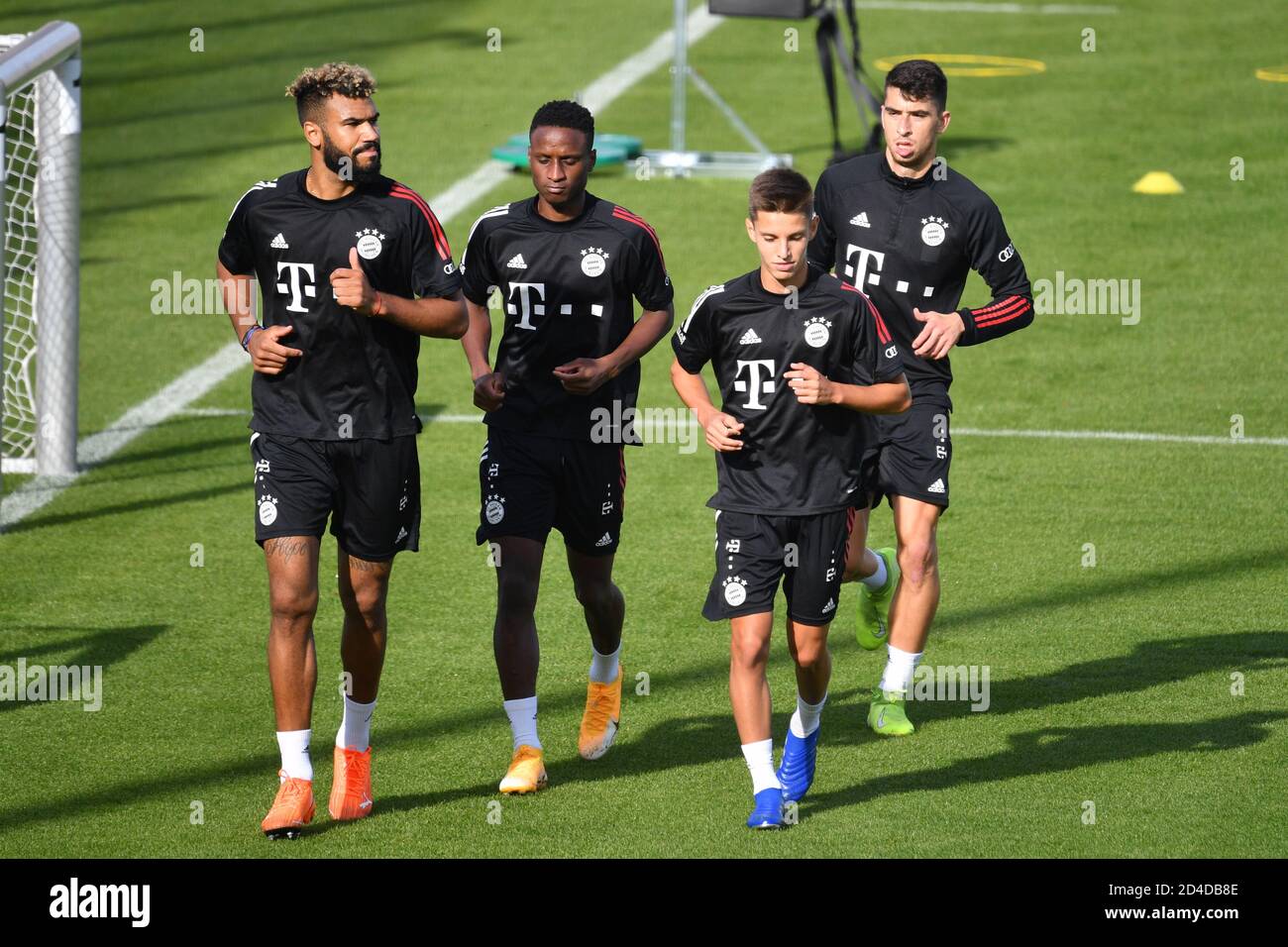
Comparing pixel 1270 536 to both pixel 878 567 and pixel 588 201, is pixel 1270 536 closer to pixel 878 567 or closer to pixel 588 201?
pixel 878 567

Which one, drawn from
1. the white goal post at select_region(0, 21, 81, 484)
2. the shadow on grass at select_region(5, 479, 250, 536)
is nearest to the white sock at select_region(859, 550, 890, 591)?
the shadow on grass at select_region(5, 479, 250, 536)

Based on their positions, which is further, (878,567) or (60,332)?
(60,332)

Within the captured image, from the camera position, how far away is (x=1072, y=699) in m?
7.34

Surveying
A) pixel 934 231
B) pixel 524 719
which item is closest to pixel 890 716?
pixel 524 719

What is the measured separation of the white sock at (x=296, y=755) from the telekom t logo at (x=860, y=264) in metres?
2.59

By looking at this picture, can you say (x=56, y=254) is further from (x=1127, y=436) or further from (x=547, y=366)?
(x=1127, y=436)

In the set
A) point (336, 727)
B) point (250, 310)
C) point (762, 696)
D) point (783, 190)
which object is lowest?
point (336, 727)

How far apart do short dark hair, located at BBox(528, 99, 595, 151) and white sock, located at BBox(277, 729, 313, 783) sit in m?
2.06

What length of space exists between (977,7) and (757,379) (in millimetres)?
18480

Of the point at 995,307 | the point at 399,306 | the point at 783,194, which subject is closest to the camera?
the point at 783,194

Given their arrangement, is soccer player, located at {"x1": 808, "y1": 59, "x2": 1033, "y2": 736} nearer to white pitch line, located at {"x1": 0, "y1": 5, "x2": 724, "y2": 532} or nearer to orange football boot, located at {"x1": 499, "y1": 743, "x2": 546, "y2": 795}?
orange football boot, located at {"x1": 499, "y1": 743, "x2": 546, "y2": 795}

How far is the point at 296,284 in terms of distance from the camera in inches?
237

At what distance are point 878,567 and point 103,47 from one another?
1557cm

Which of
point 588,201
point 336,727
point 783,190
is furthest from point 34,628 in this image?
point 783,190
